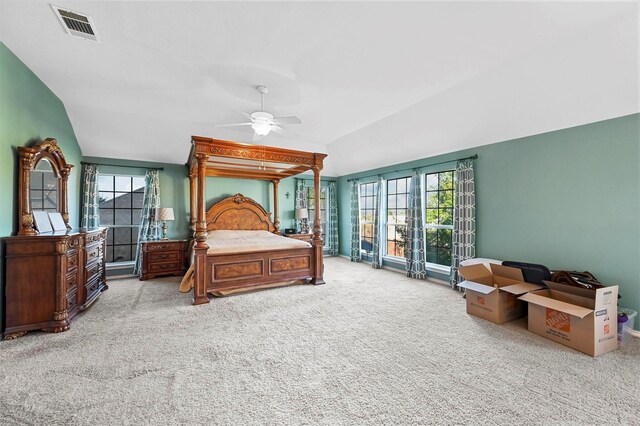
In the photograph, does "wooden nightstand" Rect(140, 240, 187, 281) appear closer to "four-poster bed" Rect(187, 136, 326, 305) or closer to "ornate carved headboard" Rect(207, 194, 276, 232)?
"four-poster bed" Rect(187, 136, 326, 305)

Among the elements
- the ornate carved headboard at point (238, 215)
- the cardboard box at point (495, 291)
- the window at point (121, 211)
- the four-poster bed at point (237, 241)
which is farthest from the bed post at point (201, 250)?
the cardboard box at point (495, 291)

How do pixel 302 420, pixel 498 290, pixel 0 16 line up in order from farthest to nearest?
pixel 498 290, pixel 0 16, pixel 302 420

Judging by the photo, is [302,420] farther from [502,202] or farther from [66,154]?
[66,154]

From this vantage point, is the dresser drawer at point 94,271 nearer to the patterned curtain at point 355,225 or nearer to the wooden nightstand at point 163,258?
the wooden nightstand at point 163,258

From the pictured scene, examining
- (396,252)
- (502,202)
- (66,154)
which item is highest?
(66,154)

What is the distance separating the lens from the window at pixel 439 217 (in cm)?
504

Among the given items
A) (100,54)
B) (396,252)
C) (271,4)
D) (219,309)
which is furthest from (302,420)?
(396,252)

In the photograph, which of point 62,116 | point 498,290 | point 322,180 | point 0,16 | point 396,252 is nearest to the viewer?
point 0,16

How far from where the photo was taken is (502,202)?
4094mm

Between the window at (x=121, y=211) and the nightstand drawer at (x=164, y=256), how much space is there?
825 millimetres

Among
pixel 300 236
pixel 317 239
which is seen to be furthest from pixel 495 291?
pixel 300 236

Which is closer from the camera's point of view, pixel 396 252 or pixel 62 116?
pixel 62 116

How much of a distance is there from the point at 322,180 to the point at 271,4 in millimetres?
5740

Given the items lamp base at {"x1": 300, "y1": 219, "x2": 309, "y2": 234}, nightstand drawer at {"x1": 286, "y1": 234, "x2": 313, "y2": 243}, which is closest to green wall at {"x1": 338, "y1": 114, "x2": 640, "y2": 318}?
nightstand drawer at {"x1": 286, "y1": 234, "x2": 313, "y2": 243}
